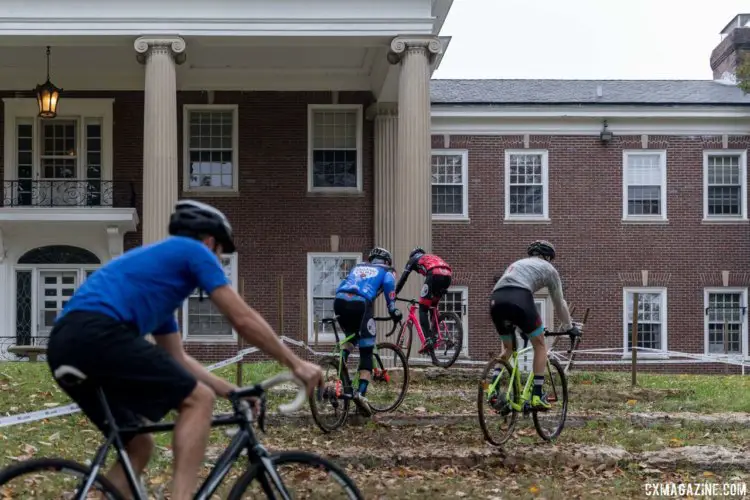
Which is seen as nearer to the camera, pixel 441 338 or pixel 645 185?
pixel 441 338

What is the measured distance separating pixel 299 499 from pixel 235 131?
2191cm

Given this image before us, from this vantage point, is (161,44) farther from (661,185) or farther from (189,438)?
(189,438)

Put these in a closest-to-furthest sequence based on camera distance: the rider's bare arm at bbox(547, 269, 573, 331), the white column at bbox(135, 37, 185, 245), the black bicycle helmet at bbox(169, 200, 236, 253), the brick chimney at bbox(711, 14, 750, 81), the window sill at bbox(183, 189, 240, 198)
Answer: the black bicycle helmet at bbox(169, 200, 236, 253) < the rider's bare arm at bbox(547, 269, 573, 331) < the white column at bbox(135, 37, 185, 245) < the window sill at bbox(183, 189, 240, 198) < the brick chimney at bbox(711, 14, 750, 81)

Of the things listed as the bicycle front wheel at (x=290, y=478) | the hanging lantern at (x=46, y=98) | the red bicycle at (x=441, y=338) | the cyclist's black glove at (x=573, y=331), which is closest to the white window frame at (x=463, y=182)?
the hanging lantern at (x=46, y=98)

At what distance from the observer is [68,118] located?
88.3 feet

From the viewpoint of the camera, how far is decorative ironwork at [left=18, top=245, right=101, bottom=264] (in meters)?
26.4

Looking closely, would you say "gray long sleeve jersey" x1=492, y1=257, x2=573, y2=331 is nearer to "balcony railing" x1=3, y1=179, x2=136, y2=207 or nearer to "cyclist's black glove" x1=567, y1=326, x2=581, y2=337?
"cyclist's black glove" x1=567, y1=326, x2=581, y2=337

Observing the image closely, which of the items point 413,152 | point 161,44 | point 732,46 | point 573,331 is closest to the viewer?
point 573,331

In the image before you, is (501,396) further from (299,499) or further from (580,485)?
(299,499)

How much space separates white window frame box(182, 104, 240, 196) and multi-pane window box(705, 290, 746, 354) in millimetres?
12304

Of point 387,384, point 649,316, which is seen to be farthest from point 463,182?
point 387,384

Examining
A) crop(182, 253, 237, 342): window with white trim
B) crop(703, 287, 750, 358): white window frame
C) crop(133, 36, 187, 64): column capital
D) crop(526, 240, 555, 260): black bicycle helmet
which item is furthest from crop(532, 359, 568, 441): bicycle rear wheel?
crop(703, 287, 750, 358): white window frame

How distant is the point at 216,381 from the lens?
17.0 feet

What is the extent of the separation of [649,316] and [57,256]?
14.7m
